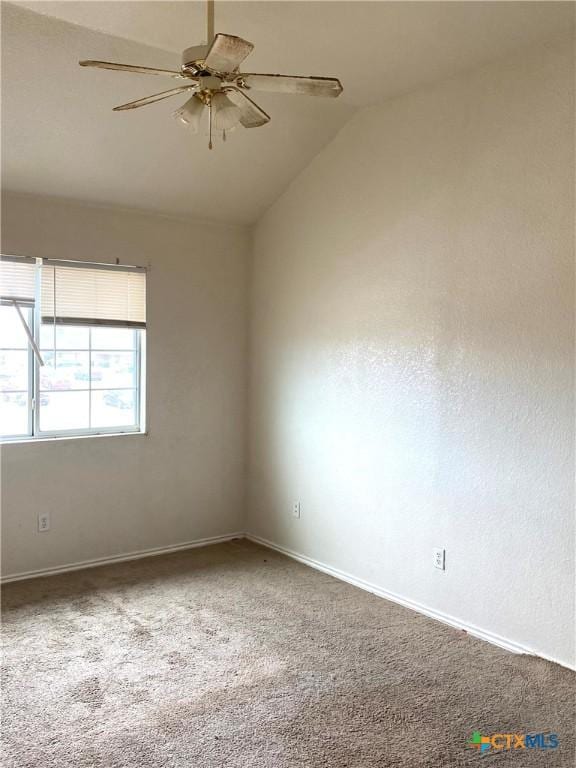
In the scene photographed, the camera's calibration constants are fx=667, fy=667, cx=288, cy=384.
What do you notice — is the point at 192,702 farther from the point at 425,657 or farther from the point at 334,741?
the point at 425,657

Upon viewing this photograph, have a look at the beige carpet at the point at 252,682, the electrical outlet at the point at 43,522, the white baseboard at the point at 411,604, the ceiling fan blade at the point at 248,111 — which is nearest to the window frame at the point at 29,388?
the electrical outlet at the point at 43,522

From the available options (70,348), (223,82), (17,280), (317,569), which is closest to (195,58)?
(223,82)

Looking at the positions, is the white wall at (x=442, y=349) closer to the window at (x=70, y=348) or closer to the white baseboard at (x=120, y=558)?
the white baseboard at (x=120, y=558)

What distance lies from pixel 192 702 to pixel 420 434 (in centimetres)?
179

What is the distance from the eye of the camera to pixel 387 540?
3865 mm

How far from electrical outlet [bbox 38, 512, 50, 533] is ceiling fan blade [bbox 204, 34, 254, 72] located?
3013 mm

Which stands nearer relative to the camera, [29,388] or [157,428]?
[29,388]

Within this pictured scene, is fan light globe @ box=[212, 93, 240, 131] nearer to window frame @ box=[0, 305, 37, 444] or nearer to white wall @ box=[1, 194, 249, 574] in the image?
white wall @ box=[1, 194, 249, 574]

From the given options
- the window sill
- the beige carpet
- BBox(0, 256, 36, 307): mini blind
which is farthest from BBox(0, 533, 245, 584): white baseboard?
BBox(0, 256, 36, 307): mini blind

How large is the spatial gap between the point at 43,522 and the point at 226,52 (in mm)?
3145

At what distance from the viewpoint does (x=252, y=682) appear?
2.83 meters

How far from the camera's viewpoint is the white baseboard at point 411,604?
3.15 m

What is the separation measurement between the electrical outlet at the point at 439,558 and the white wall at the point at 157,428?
1.86m

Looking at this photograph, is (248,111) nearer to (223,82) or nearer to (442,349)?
(223,82)
